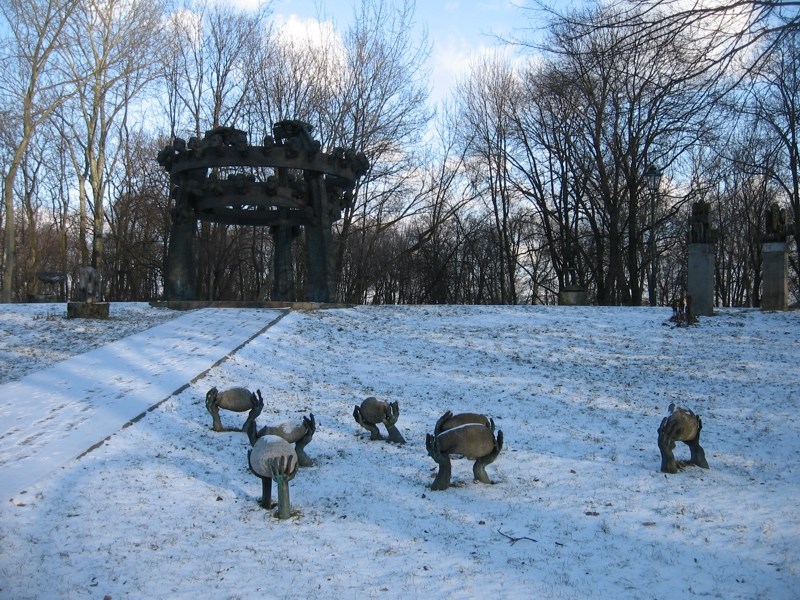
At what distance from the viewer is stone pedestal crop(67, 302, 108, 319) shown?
1418cm

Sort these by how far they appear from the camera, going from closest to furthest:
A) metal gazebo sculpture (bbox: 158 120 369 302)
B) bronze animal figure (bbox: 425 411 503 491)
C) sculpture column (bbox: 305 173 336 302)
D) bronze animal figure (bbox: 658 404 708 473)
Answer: bronze animal figure (bbox: 425 411 503 491) → bronze animal figure (bbox: 658 404 708 473) → metal gazebo sculpture (bbox: 158 120 369 302) → sculpture column (bbox: 305 173 336 302)

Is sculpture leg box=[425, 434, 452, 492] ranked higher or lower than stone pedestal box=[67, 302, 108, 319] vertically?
lower

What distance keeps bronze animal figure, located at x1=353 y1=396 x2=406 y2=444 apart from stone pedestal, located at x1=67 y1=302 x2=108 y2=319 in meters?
9.13

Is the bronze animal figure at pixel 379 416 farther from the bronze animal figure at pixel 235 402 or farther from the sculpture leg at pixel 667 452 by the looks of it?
the sculpture leg at pixel 667 452

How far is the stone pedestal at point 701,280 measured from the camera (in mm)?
15562

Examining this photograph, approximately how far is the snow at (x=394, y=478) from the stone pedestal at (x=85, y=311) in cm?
192

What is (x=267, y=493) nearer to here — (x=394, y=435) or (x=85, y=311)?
(x=394, y=435)

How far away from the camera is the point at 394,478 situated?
6172 millimetres

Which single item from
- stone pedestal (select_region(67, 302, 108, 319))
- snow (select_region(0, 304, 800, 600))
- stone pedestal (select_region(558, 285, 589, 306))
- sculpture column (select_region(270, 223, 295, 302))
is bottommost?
snow (select_region(0, 304, 800, 600))

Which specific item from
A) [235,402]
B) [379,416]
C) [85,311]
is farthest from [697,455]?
[85,311]

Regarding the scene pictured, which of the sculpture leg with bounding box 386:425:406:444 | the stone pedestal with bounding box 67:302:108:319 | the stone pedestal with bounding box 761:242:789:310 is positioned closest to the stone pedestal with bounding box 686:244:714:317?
the stone pedestal with bounding box 761:242:789:310

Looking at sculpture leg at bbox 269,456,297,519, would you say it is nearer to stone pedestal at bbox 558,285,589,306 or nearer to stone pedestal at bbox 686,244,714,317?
stone pedestal at bbox 686,244,714,317

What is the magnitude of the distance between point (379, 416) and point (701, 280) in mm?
11133

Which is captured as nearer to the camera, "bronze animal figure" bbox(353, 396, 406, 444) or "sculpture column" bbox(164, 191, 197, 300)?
"bronze animal figure" bbox(353, 396, 406, 444)
